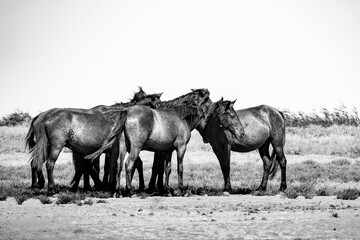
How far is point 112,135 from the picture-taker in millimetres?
14656

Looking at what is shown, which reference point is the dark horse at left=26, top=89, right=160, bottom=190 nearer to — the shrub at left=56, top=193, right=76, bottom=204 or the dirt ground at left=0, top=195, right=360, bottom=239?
the dirt ground at left=0, top=195, right=360, bottom=239

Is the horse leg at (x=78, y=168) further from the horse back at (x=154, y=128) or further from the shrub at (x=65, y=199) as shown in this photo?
the shrub at (x=65, y=199)

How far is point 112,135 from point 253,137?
393 cm

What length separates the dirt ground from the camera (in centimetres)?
899

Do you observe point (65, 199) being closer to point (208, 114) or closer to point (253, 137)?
point (208, 114)

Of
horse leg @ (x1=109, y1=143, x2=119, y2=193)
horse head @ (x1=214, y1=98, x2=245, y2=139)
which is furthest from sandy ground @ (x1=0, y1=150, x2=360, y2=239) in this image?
horse head @ (x1=214, y1=98, x2=245, y2=139)

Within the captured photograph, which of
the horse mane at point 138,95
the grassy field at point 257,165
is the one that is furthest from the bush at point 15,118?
the horse mane at point 138,95

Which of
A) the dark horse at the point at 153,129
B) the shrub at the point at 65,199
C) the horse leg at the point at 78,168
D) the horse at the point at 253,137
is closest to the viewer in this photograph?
the shrub at the point at 65,199

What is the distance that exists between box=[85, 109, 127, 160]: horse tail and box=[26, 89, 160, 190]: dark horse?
0.30m

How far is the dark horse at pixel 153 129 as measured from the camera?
47.1 ft

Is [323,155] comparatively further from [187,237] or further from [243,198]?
[187,237]

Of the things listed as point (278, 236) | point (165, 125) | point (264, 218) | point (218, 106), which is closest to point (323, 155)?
point (218, 106)

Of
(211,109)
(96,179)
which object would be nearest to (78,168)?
(96,179)

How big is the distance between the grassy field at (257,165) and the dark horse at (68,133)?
0.80 metres
